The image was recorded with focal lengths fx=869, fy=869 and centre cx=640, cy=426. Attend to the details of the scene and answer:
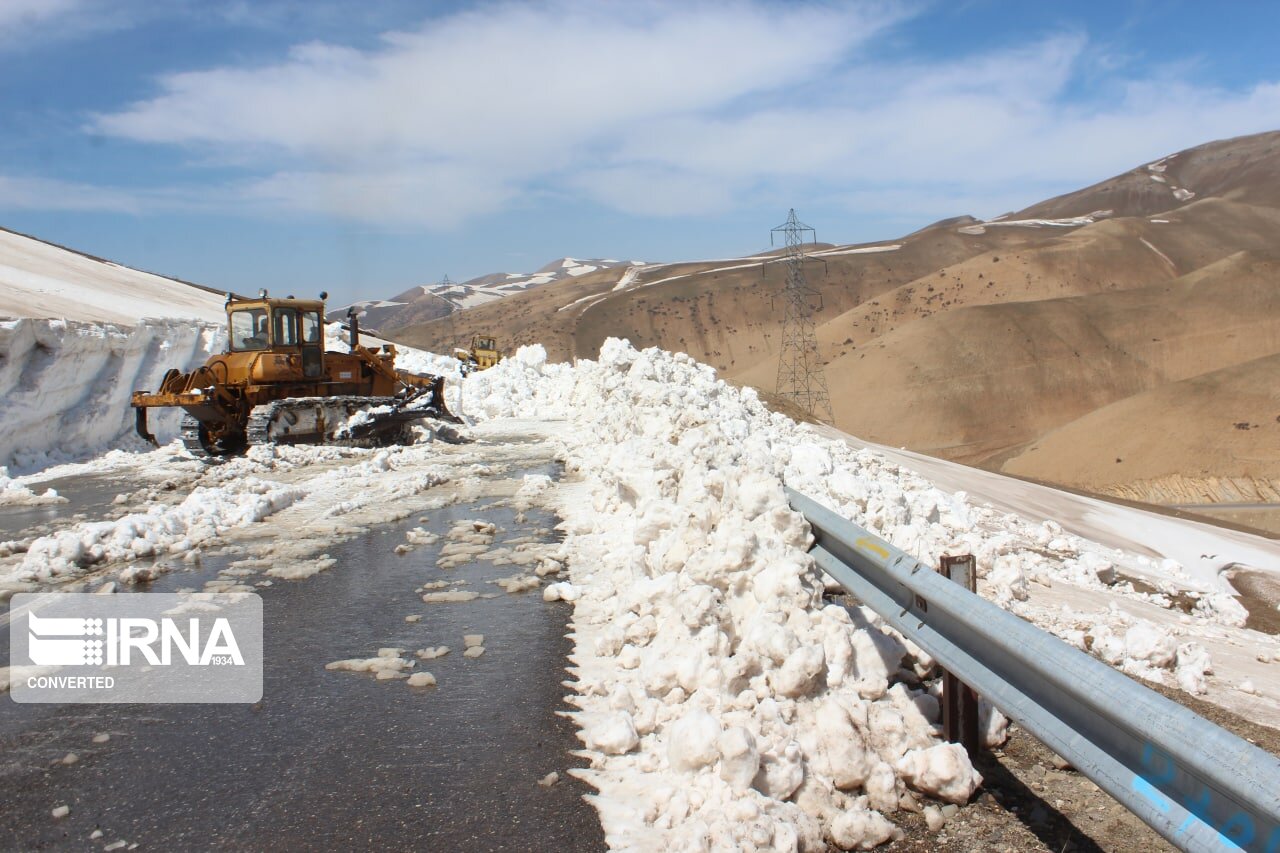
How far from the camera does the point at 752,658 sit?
3.99 metres

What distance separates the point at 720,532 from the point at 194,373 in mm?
14098

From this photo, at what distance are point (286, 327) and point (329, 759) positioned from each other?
1447 cm

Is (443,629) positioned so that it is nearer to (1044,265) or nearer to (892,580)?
(892,580)

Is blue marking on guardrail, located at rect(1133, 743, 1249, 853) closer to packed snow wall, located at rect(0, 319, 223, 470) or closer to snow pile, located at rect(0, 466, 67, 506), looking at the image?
snow pile, located at rect(0, 466, 67, 506)

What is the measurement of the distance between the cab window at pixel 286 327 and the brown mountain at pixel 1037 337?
30724mm

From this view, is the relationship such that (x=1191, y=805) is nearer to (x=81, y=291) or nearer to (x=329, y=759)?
(x=329, y=759)

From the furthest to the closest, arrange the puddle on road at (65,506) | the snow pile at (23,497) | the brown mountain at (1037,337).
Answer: the brown mountain at (1037,337) → the snow pile at (23,497) → the puddle on road at (65,506)

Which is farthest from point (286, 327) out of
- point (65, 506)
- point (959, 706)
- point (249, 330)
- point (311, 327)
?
point (959, 706)

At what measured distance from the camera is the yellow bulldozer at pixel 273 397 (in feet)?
51.8

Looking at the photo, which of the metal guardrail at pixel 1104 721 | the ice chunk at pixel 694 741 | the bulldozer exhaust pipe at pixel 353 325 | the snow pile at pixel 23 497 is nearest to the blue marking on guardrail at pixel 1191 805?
the metal guardrail at pixel 1104 721

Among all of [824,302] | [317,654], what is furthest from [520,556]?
[824,302]

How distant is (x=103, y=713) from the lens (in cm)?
450

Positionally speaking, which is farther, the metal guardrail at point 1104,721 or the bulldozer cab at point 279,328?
the bulldozer cab at point 279,328

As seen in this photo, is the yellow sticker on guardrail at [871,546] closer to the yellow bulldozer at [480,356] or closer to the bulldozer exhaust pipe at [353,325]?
the bulldozer exhaust pipe at [353,325]
